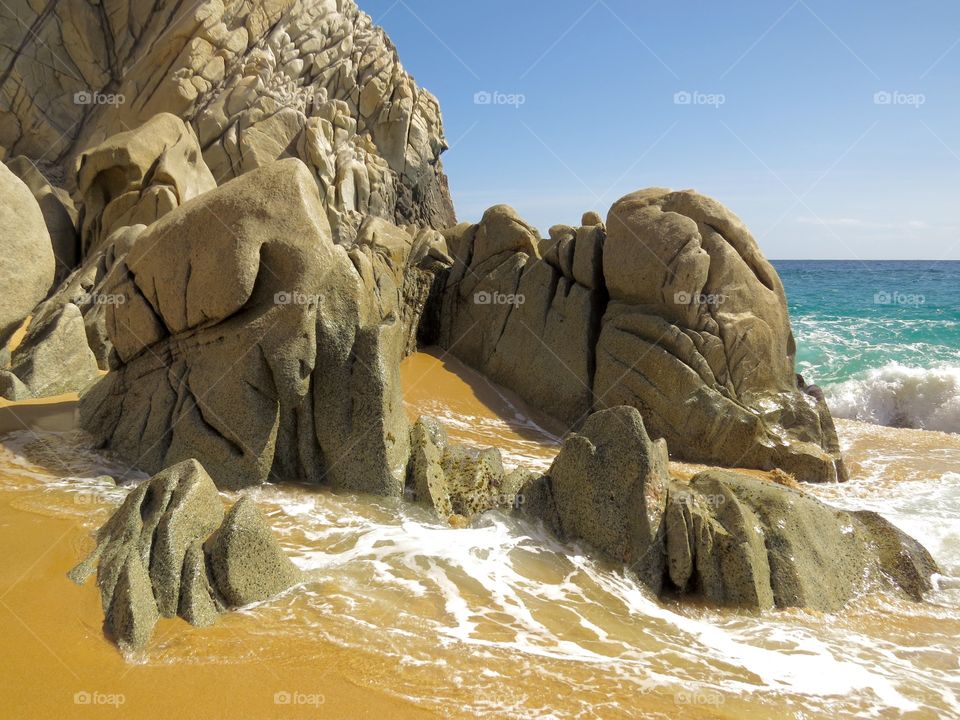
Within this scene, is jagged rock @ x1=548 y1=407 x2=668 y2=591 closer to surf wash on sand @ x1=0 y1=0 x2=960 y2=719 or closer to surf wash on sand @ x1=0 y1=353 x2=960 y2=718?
surf wash on sand @ x1=0 y1=0 x2=960 y2=719

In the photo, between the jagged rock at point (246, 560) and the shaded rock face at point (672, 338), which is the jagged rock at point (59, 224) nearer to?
the shaded rock face at point (672, 338)

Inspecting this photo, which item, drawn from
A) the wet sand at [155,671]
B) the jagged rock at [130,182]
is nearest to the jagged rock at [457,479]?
the wet sand at [155,671]

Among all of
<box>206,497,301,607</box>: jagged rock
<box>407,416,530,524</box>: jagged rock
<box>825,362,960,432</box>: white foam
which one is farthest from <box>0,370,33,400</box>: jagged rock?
<box>825,362,960,432</box>: white foam

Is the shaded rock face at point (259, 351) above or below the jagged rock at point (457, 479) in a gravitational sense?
above

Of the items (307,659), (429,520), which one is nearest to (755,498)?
(429,520)

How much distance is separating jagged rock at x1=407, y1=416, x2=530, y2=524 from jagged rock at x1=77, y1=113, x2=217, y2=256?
10.8m

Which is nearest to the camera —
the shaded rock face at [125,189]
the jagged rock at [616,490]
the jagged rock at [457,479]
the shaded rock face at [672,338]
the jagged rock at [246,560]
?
the jagged rock at [246,560]

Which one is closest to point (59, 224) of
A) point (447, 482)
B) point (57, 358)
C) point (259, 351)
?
point (57, 358)

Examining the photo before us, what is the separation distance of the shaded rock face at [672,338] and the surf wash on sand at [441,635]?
3583 millimetres

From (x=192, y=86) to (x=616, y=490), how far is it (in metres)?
24.8

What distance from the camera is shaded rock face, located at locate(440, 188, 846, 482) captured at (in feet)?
33.8

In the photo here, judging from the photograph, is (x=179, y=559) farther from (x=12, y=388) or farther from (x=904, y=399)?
(x=904, y=399)

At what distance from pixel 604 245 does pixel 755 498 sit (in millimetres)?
6638

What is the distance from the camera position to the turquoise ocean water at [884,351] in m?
14.8
